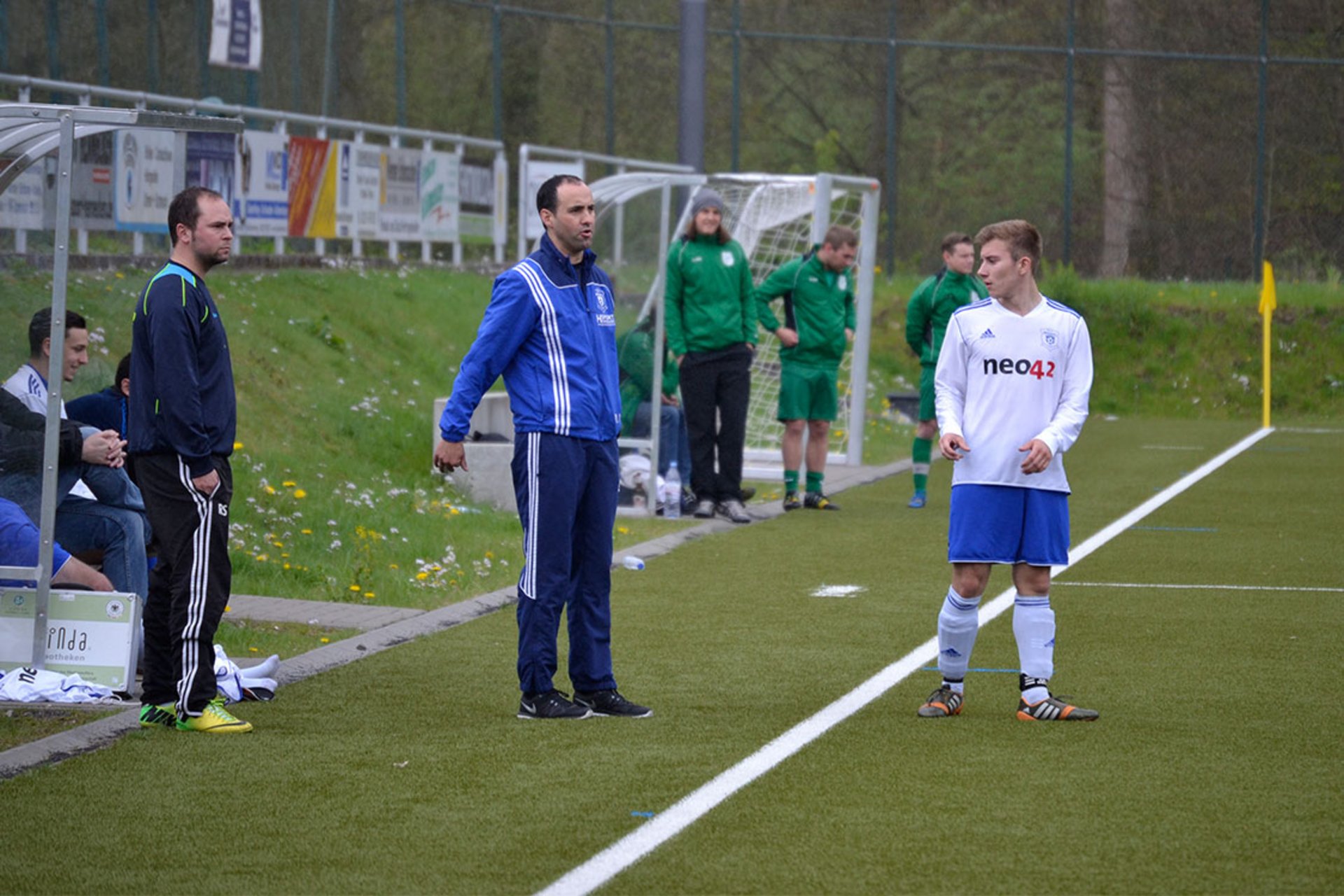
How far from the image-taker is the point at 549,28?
3052 centimetres

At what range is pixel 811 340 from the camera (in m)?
13.5

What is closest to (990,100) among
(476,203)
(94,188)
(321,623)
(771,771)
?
(476,203)

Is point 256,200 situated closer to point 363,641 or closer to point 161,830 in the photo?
point 363,641

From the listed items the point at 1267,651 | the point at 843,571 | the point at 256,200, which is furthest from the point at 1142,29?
the point at 1267,651

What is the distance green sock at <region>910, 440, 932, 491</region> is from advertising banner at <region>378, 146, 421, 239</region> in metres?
9.41

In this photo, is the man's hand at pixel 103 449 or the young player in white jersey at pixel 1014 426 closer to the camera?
the young player in white jersey at pixel 1014 426

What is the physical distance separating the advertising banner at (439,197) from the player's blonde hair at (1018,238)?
54.6 feet

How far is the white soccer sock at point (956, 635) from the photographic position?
685 cm

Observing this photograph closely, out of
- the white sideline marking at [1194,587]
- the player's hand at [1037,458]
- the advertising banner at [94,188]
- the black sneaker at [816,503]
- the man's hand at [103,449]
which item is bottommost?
the white sideline marking at [1194,587]

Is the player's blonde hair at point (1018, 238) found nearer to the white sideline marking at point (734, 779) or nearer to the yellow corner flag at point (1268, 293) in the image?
the white sideline marking at point (734, 779)

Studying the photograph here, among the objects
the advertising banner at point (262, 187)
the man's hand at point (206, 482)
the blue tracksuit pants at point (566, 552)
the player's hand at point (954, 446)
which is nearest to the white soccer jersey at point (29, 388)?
the man's hand at point (206, 482)

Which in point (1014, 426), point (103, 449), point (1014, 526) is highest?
point (1014, 426)

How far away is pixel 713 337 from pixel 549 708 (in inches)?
246

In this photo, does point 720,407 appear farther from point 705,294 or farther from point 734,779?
point 734,779
